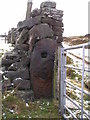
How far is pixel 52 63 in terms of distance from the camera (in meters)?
4.94

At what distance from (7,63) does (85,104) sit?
8.64 feet

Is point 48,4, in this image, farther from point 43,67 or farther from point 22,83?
point 22,83

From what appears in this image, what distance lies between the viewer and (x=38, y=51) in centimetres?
497

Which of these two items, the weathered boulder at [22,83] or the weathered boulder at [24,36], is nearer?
the weathered boulder at [22,83]

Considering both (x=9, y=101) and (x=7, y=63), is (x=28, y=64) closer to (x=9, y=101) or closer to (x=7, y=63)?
(x=7, y=63)

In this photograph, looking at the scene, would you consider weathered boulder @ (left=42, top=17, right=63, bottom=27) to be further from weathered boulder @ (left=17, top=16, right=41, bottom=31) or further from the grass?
the grass

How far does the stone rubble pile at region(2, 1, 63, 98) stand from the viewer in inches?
194

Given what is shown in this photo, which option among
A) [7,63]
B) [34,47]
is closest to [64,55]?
[34,47]

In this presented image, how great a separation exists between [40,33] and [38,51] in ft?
1.56

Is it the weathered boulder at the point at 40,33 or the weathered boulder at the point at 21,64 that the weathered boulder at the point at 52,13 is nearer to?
the weathered boulder at the point at 40,33

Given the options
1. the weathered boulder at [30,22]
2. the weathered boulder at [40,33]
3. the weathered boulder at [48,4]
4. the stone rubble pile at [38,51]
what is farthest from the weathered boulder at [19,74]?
the weathered boulder at [48,4]

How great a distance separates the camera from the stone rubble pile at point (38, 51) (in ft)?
16.2

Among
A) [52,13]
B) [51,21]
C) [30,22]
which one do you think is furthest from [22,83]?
[52,13]

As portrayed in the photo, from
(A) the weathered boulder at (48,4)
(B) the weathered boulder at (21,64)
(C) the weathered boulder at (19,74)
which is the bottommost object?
(C) the weathered boulder at (19,74)
